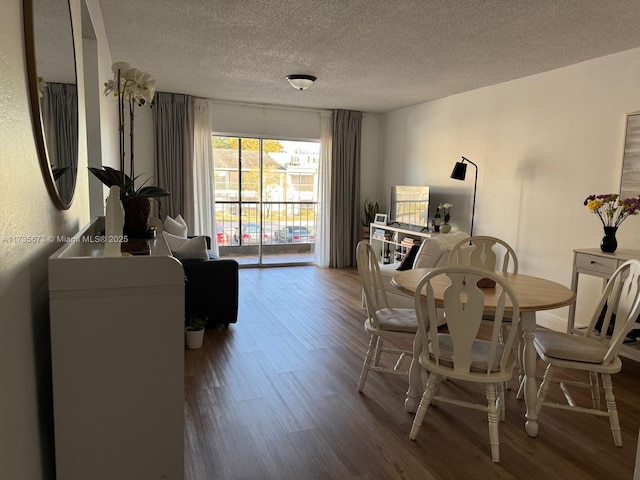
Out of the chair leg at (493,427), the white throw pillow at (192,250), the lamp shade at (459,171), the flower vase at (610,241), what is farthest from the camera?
the lamp shade at (459,171)

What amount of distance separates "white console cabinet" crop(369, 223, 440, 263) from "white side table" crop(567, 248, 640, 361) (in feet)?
6.74

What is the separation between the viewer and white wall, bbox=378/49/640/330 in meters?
3.71

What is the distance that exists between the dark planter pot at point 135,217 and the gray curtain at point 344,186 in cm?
522

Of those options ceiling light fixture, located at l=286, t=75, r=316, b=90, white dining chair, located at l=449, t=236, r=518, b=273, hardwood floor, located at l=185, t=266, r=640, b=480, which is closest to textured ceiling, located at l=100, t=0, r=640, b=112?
ceiling light fixture, located at l=286, t=75, r=316, b=90

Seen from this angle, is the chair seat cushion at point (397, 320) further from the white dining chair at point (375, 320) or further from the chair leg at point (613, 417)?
the chair leg at point (613, 417)

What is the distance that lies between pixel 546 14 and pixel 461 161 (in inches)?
102

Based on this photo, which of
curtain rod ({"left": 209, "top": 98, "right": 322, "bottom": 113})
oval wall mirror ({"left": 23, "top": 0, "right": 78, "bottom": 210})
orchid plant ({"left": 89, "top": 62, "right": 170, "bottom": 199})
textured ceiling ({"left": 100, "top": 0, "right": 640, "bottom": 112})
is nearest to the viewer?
oval wall mirror ({"left": 23, "top": 0, "right": 78, "bottom": 210})

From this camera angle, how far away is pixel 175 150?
5996 millimetres

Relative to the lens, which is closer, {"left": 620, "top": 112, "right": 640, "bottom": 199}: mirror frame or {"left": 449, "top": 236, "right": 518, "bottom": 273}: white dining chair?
{"left": 449, "top": 236, "right": 518, "bottom": 273}: white dining chair

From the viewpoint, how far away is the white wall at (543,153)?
3711mm

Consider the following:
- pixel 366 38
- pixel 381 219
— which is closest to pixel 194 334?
pixel 366 38

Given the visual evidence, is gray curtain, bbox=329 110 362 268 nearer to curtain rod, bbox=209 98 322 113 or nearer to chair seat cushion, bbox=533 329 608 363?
curtain rod, bbox=209 98 322 113

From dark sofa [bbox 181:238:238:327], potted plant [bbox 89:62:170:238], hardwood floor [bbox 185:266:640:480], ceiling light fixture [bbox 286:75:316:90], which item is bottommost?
hardwood floor [bbox 185:266:640:480]

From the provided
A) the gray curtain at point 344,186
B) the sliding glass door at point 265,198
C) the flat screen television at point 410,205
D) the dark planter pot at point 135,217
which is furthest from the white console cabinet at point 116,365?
the gray curtain at point 344,186
